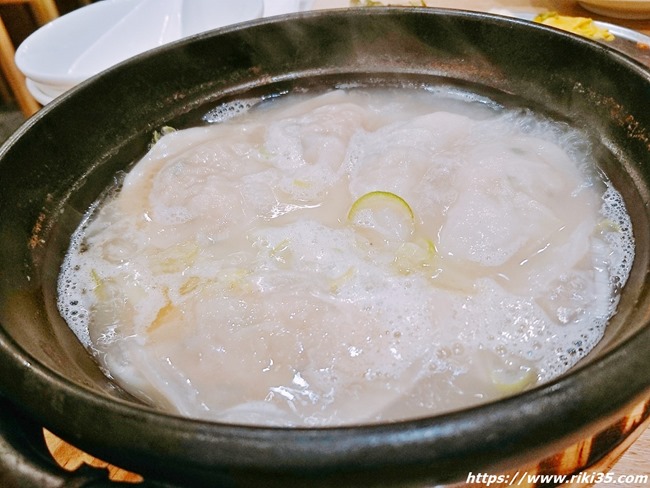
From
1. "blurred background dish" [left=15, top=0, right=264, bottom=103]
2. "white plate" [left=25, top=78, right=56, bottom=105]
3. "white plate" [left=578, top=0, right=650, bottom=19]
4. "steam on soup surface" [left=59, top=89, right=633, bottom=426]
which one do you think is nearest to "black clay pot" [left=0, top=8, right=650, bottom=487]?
Result: "steam on soup surface" [left=59, top=89, right=633, bottom=426]

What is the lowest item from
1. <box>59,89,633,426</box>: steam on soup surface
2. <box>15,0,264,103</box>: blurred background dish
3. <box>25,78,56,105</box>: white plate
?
<box>59,89,633,426</box>: steam on soup surface

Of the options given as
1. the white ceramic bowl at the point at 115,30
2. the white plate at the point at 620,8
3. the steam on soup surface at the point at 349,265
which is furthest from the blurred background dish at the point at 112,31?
the white plate at the point at 620,8

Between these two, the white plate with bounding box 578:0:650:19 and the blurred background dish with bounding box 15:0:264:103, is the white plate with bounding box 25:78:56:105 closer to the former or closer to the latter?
the blurred background dish with bounding box 15:0:264:103

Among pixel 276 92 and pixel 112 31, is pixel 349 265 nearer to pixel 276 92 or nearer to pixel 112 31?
pixel 276 92

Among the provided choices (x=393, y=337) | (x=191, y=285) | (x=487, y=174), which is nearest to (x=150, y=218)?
(x=191, y=285)

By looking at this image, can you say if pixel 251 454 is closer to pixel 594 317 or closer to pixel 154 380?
pixel 154 380

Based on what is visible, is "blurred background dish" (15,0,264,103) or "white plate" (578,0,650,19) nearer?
"blurred background dish" (15,0,264,103)
